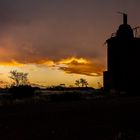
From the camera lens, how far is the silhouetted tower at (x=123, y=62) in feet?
225

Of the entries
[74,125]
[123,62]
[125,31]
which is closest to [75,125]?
[74,125]

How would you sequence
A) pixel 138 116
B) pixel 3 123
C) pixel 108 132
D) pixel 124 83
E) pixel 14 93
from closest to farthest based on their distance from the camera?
pixel 108 132 → pixel 3 123 → pixel 138 116 → pixel 14 93 → pixel 124 83

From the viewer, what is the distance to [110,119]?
28.1 m

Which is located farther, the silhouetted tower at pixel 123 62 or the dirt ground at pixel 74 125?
the silhouetted tower at pixel 123 62

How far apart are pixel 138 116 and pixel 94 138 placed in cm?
947

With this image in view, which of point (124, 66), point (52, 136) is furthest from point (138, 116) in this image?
point (124, 66)

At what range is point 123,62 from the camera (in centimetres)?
6956

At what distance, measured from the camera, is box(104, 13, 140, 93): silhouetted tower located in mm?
68562

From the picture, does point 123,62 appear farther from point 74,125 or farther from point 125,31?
point 74,125

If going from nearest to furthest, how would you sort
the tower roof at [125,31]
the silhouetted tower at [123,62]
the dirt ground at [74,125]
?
1. the dirt ground at [74,125]
2. the silhouetted tower at [123,62]
3. the tower roof at [125,31]

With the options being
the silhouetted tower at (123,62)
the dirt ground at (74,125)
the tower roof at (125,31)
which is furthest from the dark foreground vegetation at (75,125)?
the tower roof at (125,31)

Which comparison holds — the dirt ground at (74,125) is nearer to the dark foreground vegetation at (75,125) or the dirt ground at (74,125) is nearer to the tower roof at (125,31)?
the dark foreground vegetation at (75,125)

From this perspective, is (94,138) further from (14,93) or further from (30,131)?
(14,93)

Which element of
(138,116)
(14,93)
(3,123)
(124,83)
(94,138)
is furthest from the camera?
(124,83)
